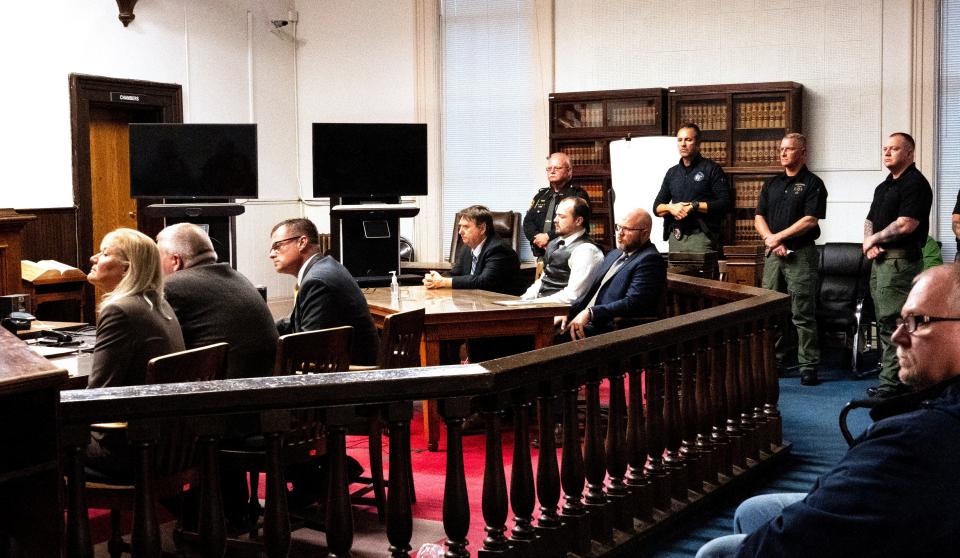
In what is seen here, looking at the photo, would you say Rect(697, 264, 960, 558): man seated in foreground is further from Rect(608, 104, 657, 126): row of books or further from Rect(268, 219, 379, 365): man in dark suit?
Rect(608, 104, 657, 126): row of books

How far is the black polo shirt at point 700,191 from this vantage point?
27.0 feet

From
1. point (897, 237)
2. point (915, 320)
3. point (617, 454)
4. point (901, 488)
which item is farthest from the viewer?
point (897, 237)

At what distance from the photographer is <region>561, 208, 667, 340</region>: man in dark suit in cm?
572

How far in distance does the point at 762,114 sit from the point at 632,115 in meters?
1.21

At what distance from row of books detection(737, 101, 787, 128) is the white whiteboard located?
1370 mm

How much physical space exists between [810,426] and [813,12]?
5025 mm

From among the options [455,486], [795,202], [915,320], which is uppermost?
[795,202]

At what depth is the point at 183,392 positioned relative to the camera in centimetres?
259

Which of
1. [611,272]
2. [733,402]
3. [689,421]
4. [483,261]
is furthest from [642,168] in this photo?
[689,421]

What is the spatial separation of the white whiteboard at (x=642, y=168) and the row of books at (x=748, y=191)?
1.32 meters

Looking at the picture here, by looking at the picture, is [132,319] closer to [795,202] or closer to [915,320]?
[915,320]

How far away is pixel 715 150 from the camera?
987 centimetres

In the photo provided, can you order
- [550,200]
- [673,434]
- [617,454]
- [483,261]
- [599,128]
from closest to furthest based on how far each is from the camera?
[617,454], [673,434], [483,261], [550,200], [599,128]

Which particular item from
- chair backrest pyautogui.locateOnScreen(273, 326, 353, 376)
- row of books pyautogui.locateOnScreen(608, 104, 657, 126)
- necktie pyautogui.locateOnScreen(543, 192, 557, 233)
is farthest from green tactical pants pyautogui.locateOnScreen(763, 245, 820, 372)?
chair backrest pyautogui.locateOnScreen(273, 326, 353, 376)
